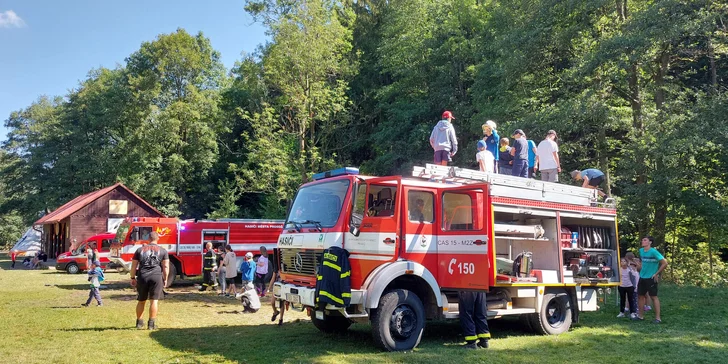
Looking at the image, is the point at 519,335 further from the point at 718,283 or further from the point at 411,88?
the point at 411,88

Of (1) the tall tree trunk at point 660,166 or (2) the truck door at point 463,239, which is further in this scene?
(1) the tall tree trunk at point 660,166

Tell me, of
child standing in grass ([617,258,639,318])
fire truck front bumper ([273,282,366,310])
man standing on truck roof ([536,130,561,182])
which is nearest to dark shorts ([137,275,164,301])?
fire truck front bumper ([273,282,366,310])

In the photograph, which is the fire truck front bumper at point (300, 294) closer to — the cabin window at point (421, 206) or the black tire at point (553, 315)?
the cabin window at point (421, 206)

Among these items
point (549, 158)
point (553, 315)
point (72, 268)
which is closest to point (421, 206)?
point (553, 315)

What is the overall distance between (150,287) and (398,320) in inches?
188

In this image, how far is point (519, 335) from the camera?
381 inches

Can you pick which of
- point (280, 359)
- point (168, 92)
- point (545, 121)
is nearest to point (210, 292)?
point (280, 359)

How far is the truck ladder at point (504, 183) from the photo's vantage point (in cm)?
866

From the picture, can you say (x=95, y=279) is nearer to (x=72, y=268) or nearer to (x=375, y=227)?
(x=375, y=227)

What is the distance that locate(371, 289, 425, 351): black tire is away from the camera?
7.72 meters

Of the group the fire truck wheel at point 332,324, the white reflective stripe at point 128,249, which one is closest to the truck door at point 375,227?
the fire truck wheel at point 332,324

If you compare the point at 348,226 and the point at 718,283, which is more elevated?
the point at 348,226

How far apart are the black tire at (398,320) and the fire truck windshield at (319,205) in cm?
151

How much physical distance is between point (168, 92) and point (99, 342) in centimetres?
3842
